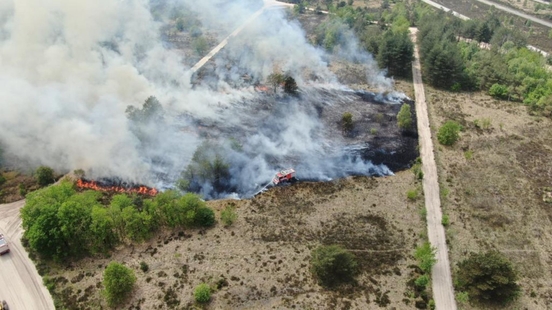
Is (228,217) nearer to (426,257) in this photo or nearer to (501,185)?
(426,257)

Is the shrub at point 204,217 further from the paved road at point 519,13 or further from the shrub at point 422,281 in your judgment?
the paved road at point 519,13

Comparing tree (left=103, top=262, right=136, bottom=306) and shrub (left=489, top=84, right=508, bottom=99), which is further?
shrub (left=489, top=84, right=508, bottom=99)

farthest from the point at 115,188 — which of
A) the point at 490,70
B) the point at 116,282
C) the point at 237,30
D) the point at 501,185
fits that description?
the point at 490,70

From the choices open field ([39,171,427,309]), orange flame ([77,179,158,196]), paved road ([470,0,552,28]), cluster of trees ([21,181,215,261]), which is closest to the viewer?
open field ([39,171,427,309])

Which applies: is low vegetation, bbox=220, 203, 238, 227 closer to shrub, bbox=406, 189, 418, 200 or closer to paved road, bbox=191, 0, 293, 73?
shrub, bbox=406, 189, 418, 200

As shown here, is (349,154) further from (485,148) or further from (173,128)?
(173,128)

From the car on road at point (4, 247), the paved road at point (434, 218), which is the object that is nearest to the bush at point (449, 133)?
the paved road at point (434, 218)

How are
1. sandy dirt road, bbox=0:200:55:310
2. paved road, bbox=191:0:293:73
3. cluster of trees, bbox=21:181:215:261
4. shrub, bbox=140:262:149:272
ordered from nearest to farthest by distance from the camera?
sandy dirt road, bbox=0:200:55:310 < shrub, bbox=140:262:149:272 < cluster of trees, bbox=21:181:215:261 < paved road, bbox=191:0:293:73

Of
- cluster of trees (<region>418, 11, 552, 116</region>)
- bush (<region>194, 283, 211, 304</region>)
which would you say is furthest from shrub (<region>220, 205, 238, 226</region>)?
cluster of trees (<region>418, 11, 552, 116</region>)
